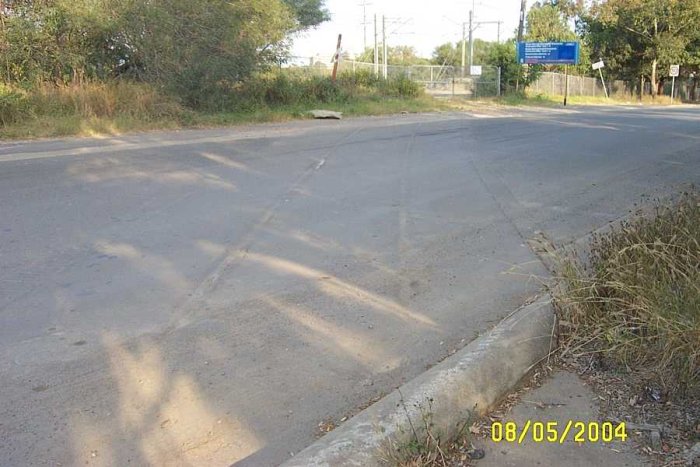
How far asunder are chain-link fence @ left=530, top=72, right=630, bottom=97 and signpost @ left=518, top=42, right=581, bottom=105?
172cm

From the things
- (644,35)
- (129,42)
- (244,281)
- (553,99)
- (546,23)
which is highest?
(546,23)

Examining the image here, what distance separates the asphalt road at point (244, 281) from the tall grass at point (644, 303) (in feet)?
2.60

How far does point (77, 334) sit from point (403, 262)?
288 centimetres

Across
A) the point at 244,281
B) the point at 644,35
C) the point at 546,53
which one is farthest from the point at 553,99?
the point at 244,281

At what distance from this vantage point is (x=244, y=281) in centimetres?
531

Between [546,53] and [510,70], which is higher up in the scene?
[546,53]

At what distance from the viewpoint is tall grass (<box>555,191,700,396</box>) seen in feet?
10.6

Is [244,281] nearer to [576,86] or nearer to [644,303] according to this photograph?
[644,303]

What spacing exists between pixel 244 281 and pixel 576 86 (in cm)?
4827

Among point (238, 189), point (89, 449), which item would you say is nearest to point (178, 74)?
point (238, 189)

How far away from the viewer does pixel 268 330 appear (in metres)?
4.35

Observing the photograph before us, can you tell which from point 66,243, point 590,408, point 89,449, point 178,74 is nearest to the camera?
point 89,449

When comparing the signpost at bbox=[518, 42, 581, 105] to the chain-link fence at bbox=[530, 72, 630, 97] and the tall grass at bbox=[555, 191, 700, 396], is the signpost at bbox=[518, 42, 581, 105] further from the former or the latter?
the tall grass at bbox=[555, 191, 700, 396]

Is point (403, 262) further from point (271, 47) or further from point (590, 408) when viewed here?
point (271, 47)
